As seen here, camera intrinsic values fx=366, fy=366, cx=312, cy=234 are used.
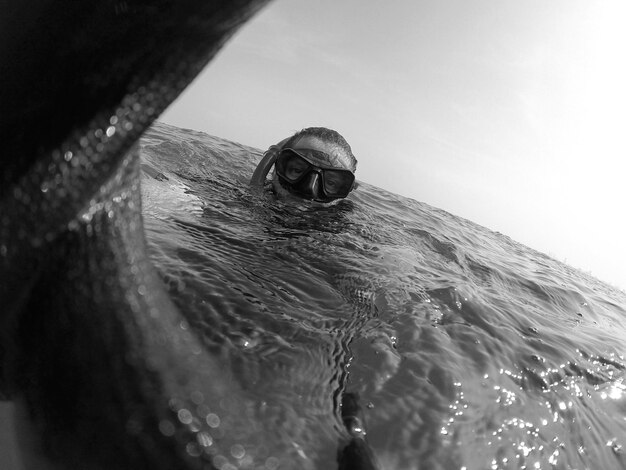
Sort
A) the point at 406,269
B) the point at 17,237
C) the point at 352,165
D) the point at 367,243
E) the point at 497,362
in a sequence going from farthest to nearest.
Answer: the point at 352,165 < the point at 367,243 < the point at 406,269 < the point at 497,362 < the point at 17,237

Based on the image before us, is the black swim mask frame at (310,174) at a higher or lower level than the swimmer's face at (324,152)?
lower

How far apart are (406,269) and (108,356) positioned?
2.51 meters

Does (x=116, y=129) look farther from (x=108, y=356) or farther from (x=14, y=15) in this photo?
(x=108, y=356)

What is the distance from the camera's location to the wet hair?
15.9 ft

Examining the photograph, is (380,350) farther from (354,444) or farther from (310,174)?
(310,174)

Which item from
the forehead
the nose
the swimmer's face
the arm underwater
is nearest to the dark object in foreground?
the arm underwater

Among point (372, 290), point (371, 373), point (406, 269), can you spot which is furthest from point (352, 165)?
point (371, 373)

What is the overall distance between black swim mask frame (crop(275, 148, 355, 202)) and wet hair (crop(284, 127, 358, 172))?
32 cm

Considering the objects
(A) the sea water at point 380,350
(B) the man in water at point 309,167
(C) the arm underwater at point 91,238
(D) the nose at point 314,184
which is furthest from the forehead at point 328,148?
(C) the arm underwater at point 91,238

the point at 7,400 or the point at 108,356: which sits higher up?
the point at 108,356

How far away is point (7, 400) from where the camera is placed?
0.81 meters

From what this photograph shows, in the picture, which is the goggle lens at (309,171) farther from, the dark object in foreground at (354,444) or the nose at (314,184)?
the dark object in foreground at (354,444)

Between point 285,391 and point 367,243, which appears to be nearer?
point 285,391

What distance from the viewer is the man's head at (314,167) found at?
14.3 ft
